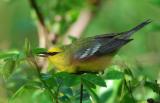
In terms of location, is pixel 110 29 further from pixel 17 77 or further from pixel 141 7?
pixel 17 77

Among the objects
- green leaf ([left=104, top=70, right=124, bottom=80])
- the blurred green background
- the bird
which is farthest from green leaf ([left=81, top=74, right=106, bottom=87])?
the blurred green background

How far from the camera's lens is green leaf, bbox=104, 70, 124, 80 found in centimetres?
206

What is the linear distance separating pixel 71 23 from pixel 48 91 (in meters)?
2.33

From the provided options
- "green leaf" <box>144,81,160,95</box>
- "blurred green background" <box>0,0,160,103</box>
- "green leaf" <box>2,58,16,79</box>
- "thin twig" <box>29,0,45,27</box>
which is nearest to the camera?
"green leaf" <box>2,58,16,79</box>

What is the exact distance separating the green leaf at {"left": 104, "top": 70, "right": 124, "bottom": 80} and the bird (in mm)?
37

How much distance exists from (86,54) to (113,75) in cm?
17

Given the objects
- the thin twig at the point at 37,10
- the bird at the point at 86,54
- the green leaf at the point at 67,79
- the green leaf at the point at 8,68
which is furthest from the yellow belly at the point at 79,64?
the thin twig at the point at 37,10

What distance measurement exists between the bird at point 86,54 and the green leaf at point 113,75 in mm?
37

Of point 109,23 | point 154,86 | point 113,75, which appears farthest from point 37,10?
point 109,23

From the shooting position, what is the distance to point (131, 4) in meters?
5.15

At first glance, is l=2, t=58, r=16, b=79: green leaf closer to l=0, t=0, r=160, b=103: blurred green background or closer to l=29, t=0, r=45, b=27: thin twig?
l=29, t=0, r=45, b=27: thin twig

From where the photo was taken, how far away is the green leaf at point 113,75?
6.76ft

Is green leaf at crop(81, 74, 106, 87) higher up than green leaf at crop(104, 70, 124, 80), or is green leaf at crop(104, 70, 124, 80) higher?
green leaf at crop(81, 74, 106, 87)

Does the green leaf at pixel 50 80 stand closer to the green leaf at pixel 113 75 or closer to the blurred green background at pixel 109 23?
the green leaf at pixel 113 75
